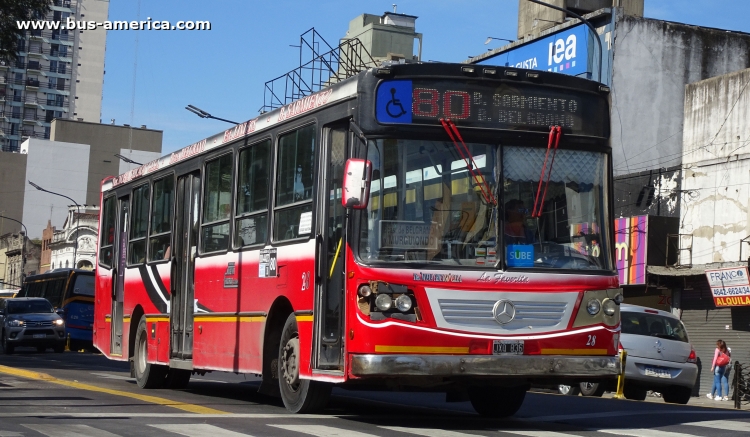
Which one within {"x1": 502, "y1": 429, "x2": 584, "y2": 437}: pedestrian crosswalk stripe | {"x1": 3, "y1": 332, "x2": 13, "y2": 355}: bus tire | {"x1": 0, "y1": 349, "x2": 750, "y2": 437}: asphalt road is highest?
{"x1": 502, "y1": 429, "x2": 584, "y2": 437}: pedestrian crosswalk stripe

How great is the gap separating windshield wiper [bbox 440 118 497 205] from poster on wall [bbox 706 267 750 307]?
20.2 meters

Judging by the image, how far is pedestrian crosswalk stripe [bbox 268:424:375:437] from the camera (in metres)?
10.2

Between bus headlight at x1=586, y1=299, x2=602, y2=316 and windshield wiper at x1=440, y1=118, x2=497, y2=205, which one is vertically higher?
windshield wiper at x1=440, y1=118, x2=497, y2=205

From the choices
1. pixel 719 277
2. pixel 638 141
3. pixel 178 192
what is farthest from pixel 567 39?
pixel 178 192

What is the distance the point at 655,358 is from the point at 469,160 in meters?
11.0

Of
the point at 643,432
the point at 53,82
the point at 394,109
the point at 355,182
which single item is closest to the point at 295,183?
the point at 394,109

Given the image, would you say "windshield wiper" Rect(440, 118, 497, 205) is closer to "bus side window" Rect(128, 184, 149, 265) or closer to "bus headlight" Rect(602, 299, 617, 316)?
"bus headlight" Rect(602, 299, 617, 316)

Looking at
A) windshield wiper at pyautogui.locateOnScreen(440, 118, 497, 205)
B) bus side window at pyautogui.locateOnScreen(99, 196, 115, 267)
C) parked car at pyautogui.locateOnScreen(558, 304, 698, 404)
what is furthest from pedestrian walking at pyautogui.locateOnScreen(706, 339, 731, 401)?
windshield wiper at pyautogui.locateOnScreen(440, 118, 497, 205)

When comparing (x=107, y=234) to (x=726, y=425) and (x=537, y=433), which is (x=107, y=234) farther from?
(x=726, y=425)

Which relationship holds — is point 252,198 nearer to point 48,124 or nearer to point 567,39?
point 567,39

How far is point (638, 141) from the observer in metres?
38.6

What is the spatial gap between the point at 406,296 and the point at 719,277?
21.7 meters

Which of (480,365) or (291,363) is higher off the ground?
(480,365)

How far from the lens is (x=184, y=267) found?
15.8 metres
